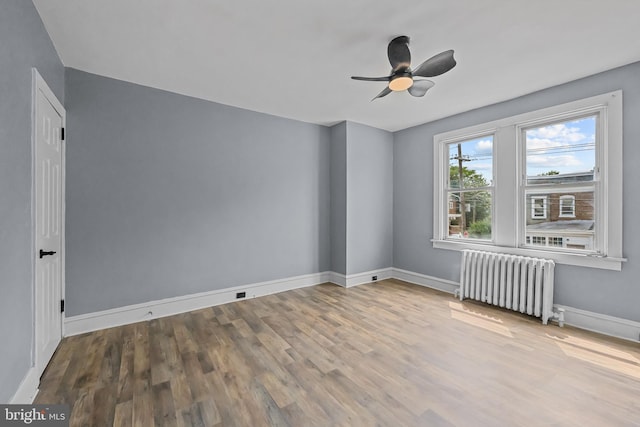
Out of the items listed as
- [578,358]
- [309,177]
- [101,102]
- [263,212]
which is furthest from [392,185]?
[101,102]

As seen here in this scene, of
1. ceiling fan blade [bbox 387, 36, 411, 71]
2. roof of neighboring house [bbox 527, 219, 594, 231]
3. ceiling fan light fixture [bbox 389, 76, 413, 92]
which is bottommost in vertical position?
roof of neighboring house [bbox 527, 219, 594, 231]

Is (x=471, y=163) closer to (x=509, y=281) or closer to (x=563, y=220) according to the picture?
(x=563, y=220)

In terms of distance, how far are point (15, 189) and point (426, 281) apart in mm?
4879

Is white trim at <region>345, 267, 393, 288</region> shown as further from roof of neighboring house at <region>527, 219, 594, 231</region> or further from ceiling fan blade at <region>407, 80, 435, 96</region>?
ceiling fan blade at <region>407, 80, 435, 96</region>

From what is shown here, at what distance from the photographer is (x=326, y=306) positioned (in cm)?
362

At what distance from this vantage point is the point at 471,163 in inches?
164

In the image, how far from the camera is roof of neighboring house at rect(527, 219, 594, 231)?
3.07 meters

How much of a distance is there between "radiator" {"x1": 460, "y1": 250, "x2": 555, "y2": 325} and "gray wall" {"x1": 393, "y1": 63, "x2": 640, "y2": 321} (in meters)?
0.20

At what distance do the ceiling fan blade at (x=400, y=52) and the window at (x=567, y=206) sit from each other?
2618 millimetres

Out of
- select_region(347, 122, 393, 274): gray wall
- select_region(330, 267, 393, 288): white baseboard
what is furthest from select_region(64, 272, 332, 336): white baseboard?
select_region(347, 122, 393, 274): gray wall

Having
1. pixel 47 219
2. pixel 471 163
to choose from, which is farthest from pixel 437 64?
pixel 47 219

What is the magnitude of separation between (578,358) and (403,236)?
286cm

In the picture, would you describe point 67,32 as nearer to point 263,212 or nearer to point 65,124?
point 65,124

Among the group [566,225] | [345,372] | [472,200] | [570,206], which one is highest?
[472,200]
